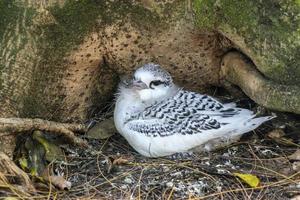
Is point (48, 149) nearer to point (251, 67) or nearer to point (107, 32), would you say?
point (107, 32)

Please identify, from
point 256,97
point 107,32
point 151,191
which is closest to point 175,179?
point 151,191

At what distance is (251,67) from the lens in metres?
4.54

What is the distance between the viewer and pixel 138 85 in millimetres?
4566

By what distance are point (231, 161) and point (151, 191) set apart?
62 cm

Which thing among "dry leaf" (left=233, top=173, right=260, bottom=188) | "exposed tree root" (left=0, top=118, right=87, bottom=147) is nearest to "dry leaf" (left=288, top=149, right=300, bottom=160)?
"dry leaf" (left=233, top=173, right=260, bottom=188)

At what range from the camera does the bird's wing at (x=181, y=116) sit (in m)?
4.33

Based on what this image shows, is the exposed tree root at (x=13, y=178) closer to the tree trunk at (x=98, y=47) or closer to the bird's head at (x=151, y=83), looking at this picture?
the tree trunk at (x=98, y=47)

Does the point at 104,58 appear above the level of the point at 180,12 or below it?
below

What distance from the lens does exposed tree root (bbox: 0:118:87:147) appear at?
4320 mm

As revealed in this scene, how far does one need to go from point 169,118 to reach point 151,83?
0.33 meters

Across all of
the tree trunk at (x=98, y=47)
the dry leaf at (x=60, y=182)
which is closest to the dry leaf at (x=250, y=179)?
the tree trunk at (x=98, y=47)

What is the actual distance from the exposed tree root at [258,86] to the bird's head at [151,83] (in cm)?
45

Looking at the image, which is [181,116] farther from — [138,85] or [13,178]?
[13,178]

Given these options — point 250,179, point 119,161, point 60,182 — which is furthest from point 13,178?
point 250,179
